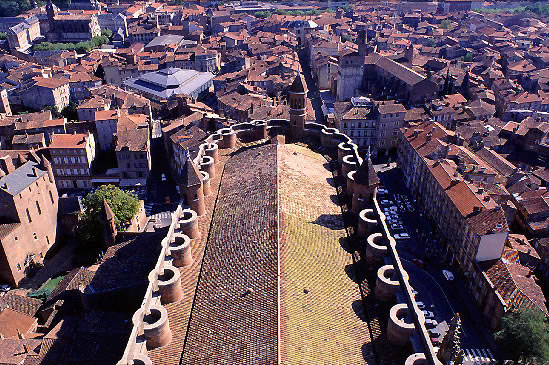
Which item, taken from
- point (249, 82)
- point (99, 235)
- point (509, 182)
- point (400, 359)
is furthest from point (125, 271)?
point (249, 82)

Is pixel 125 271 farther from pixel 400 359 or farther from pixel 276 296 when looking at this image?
pixel 400 359

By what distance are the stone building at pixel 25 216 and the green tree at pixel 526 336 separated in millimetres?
69220

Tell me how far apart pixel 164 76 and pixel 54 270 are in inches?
3192

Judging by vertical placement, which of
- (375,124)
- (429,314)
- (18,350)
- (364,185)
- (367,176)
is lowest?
(429,314)

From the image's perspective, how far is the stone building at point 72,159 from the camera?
9725 centimetres

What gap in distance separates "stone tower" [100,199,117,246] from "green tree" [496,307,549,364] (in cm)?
5416

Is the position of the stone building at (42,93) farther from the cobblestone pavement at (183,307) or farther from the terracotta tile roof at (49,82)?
the cobblestone pavement at (183,307)

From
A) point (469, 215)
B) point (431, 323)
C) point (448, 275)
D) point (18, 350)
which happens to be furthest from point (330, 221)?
point (448, 275)

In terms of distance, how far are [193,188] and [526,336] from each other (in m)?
44.0

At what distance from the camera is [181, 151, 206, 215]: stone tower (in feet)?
134

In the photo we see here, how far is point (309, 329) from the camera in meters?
28.1

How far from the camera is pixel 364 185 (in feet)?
132

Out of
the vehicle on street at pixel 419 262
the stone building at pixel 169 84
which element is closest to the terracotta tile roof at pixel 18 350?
the vehicle on street at pixel 419 262

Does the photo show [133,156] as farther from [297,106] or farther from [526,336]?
[526,336]
